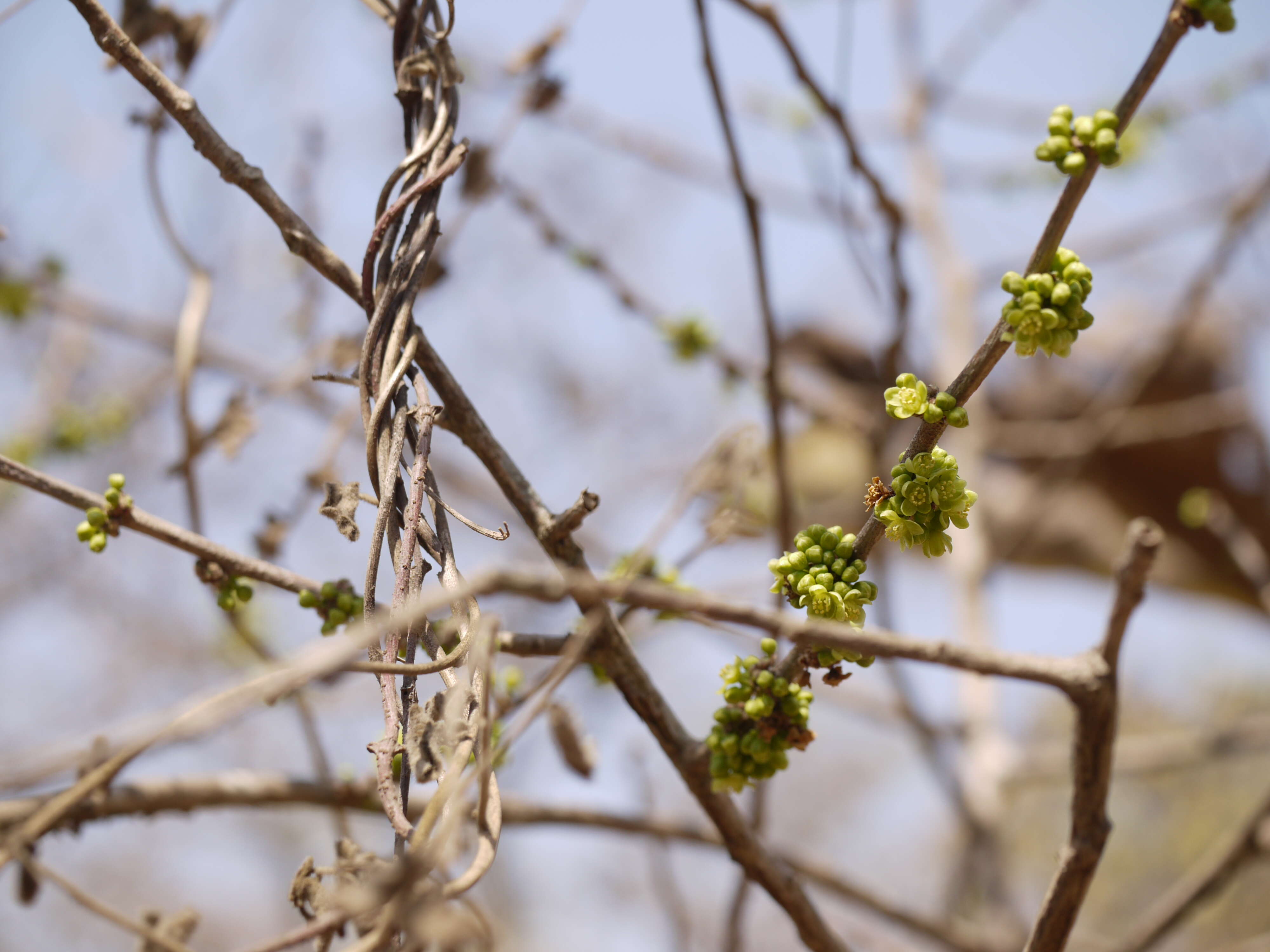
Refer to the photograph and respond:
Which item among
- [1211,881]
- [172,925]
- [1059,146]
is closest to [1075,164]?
[1059,146]

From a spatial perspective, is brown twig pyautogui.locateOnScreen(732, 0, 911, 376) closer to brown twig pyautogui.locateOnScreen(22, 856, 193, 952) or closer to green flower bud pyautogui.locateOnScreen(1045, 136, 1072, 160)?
green flower bud pyautogui.locateOnScreen(1045, 136, 1072, 160)

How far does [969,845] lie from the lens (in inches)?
105

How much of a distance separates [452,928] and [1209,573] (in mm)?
5866

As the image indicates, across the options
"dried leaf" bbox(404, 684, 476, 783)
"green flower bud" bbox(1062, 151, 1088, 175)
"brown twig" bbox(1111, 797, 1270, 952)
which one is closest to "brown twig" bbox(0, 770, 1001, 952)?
"dried leaf" bbox(404, 684, 476, 783)

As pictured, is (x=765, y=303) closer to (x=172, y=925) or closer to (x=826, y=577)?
(x=826, y=577)

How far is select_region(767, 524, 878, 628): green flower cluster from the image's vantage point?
27.8 inches

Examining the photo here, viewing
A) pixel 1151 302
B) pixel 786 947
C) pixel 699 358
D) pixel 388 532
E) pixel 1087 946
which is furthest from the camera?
pixel 786 947

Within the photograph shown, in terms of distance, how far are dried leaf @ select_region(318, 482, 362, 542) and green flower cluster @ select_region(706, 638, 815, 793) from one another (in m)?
0.35

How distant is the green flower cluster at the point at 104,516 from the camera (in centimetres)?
80

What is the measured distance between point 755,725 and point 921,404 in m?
0.32

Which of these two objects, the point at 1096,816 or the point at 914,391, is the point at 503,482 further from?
the point at 1096,816

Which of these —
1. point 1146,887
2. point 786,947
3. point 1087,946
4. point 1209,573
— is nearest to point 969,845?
point 1087,946

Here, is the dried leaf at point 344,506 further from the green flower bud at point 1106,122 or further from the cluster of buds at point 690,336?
the cluster of buds at point 690,336

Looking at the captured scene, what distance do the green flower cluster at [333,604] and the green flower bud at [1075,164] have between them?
718 millimetres
